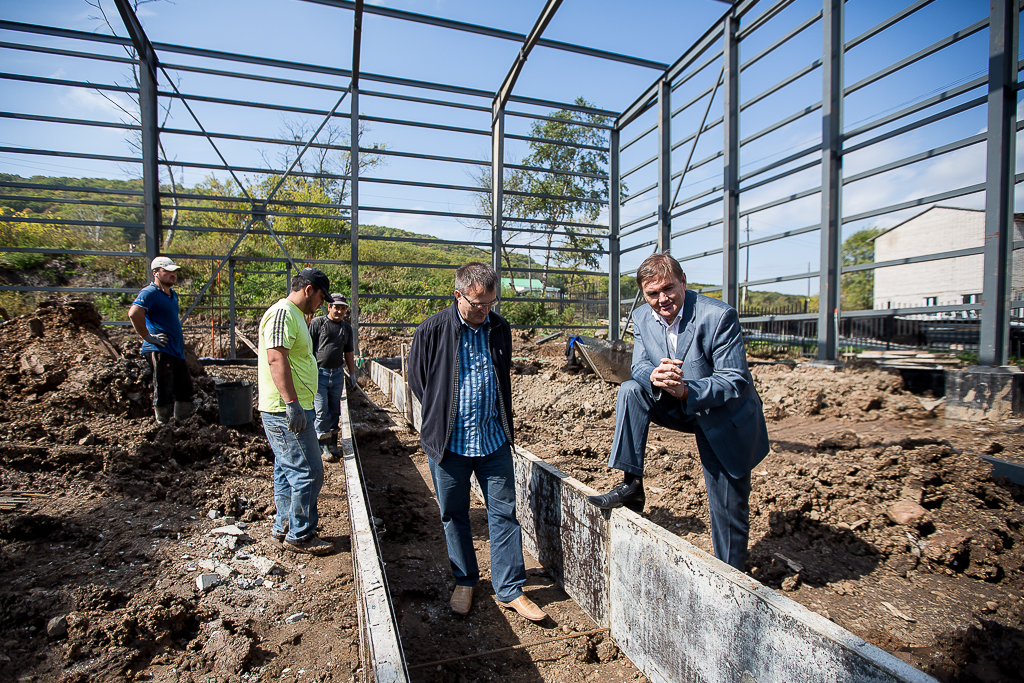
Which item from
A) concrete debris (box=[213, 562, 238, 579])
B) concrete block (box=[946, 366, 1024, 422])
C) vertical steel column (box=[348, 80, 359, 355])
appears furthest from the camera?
vertical steel column (box=[348, 80, 359, 355])

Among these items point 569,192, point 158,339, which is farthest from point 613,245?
point 158,339

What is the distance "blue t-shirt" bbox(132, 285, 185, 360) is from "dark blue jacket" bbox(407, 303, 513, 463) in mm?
3842

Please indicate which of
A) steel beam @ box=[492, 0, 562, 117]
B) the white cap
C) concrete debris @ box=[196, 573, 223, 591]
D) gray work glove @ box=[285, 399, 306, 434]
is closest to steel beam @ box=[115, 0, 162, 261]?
the white cap

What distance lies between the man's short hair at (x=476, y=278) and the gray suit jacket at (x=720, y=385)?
0.93 meters

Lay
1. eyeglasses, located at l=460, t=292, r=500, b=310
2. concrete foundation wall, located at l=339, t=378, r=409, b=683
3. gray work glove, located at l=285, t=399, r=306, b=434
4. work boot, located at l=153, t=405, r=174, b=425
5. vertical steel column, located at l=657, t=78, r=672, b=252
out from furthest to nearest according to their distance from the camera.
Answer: vertical steel column, located at l=657, t=78, r=672, b=252
work boot, located at l=153, t=405, r=174, b=425
gray work glove, located at l=285, t=399, r=306, b=434
eyeglasses, located at l=460, t=292, r=500, b=310
concrete foundation wall, located at l=339, t=378, r=409, b=683

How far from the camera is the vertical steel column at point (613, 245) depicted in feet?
42.7

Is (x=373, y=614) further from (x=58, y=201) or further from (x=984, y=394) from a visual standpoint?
(x=58, y=201)

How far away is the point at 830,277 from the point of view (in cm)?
760

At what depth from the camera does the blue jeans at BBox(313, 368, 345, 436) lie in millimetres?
5645

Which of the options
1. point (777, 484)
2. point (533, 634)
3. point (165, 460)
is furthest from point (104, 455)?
point (777, 484)

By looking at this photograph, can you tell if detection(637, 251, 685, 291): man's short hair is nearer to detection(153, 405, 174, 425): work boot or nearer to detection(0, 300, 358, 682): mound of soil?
detection(0, 300, 358, 682): mound of soil

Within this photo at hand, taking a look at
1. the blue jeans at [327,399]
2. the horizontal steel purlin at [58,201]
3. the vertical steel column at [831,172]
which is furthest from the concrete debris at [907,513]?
the horizontal steel purlin at [58,201]

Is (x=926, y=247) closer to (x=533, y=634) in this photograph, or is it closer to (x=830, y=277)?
(x=830, y=277)

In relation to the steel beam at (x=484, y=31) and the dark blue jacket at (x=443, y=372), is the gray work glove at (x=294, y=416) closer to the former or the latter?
the dark blue jacket at (x=443, y=372)
